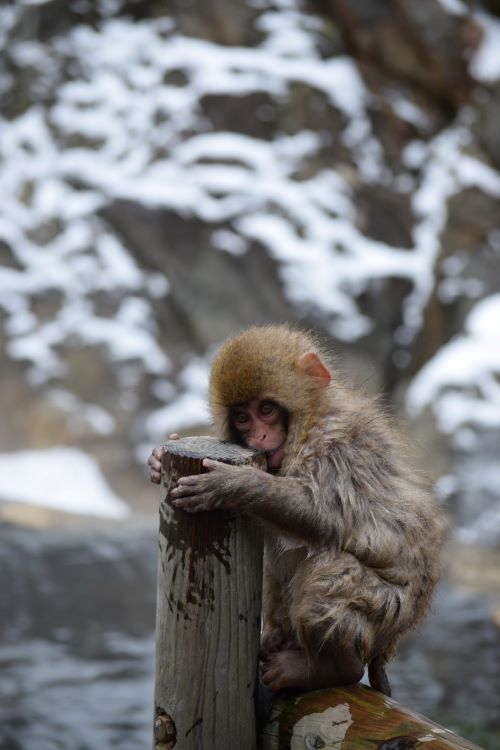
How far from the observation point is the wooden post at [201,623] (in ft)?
7.08

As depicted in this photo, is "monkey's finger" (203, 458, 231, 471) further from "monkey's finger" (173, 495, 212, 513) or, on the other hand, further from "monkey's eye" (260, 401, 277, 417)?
"monkey's eye" (260, 401, 277, 417)

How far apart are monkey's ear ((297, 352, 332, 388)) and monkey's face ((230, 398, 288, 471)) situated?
0.13 m

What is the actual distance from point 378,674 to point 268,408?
0.75 meters

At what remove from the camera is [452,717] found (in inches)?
195

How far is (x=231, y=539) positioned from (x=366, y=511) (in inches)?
15.1

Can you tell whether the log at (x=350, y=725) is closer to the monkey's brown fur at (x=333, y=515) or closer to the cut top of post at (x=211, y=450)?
the monkey's brown fur at (x=333, y=515)

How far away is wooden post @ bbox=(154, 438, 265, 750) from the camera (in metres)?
2.16

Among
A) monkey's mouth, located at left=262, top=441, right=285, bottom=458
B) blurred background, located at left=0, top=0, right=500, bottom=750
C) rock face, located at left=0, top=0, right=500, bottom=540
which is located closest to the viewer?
monkey's mouth, located at left=262, top=441, right=285, bottom=458

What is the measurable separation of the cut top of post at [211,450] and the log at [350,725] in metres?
0.59

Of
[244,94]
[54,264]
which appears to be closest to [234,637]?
[54,264]

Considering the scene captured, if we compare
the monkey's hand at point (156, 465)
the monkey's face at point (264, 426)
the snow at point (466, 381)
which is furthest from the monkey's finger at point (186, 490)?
the snow at point (466, 381)

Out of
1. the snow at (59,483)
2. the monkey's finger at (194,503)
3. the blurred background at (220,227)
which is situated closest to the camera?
the monkey's finger at (194,503)

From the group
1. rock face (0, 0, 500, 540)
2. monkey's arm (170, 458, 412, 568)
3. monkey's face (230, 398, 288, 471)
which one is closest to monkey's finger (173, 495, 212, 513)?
monkey's arm (170, 458, 412, 568)

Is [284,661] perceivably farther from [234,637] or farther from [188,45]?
[188,45]
